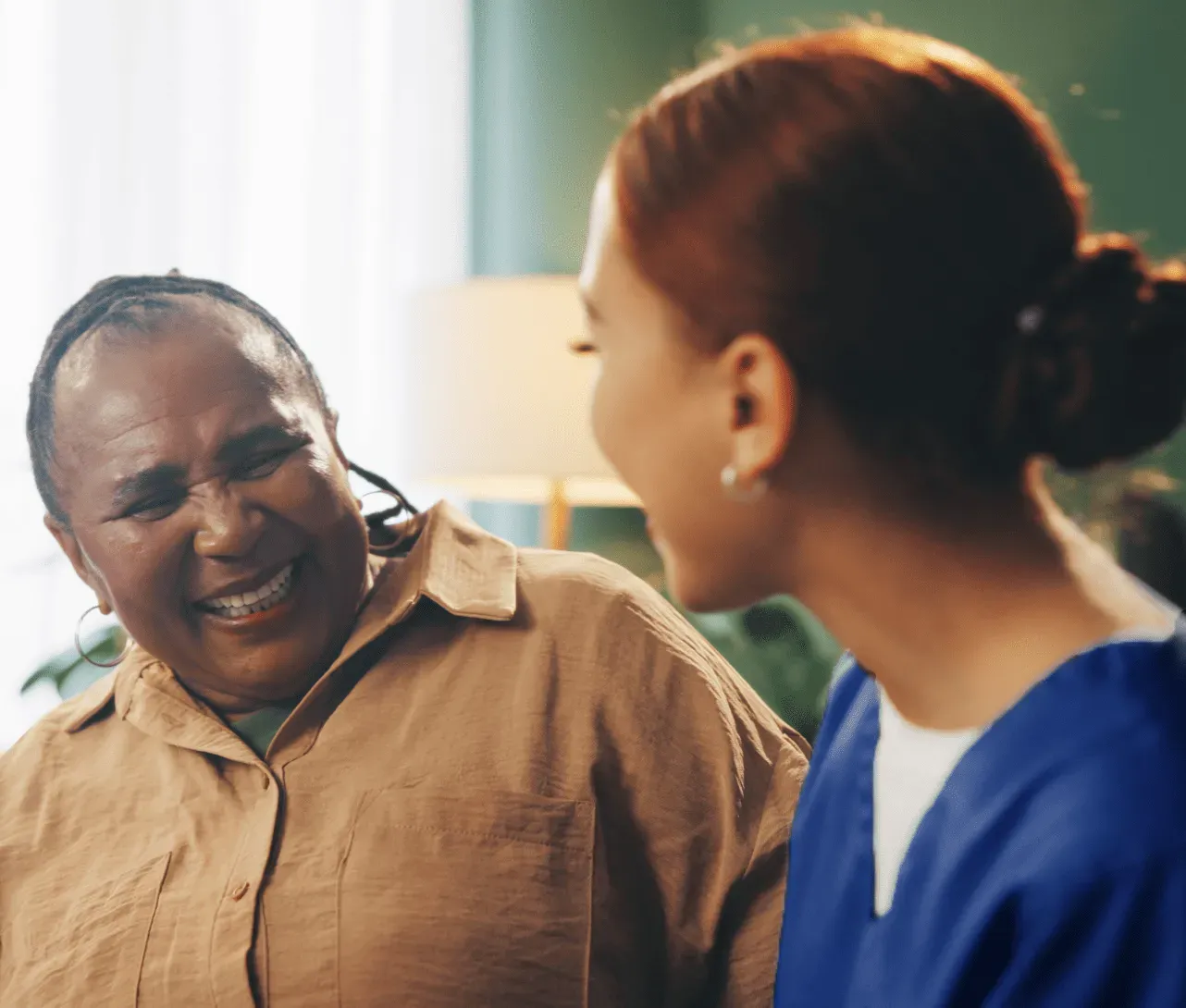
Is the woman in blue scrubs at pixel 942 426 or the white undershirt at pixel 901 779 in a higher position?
the woman in blue scrubs at pixel 942 426

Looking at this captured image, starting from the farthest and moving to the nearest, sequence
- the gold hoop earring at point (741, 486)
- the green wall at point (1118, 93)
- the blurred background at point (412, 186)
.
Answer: the blurred background at point (412, 186) → the green wall at point (1118, 93) → the gold hoop earring at point (741, 486)

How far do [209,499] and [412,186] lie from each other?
186 centimetres

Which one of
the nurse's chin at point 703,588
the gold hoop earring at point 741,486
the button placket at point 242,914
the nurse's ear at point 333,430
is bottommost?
the button placket at point 242,914

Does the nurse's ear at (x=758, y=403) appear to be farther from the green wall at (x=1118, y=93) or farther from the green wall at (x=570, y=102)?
the green wall at (x=570, y=102)

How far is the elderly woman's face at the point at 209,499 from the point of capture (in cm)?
100

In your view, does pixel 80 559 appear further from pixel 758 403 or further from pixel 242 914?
pixel 758 403

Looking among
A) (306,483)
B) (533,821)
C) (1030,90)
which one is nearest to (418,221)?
(1030,90)

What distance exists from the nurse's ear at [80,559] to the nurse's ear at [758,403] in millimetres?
693

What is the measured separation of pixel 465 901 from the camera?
978mm

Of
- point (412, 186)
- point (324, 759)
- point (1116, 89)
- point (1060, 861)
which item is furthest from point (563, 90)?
point (1060, 861)

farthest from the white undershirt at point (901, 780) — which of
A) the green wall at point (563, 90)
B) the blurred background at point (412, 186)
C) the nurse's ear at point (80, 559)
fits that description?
the green wall at point (563, 90)

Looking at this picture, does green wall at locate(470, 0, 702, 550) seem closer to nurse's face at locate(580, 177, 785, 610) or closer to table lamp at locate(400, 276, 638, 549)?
table lamp at locate(400, 276, 638, 549)

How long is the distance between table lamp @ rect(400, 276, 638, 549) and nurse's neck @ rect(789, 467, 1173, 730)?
4.73 feet

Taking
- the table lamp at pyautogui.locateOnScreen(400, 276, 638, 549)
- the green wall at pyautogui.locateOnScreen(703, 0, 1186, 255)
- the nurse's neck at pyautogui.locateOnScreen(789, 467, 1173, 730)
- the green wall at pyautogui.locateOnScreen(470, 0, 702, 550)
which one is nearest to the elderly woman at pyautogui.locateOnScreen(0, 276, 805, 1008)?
the nurse's neck at pyautogui.locateOnScreen(789, 467, 1173, 730)
